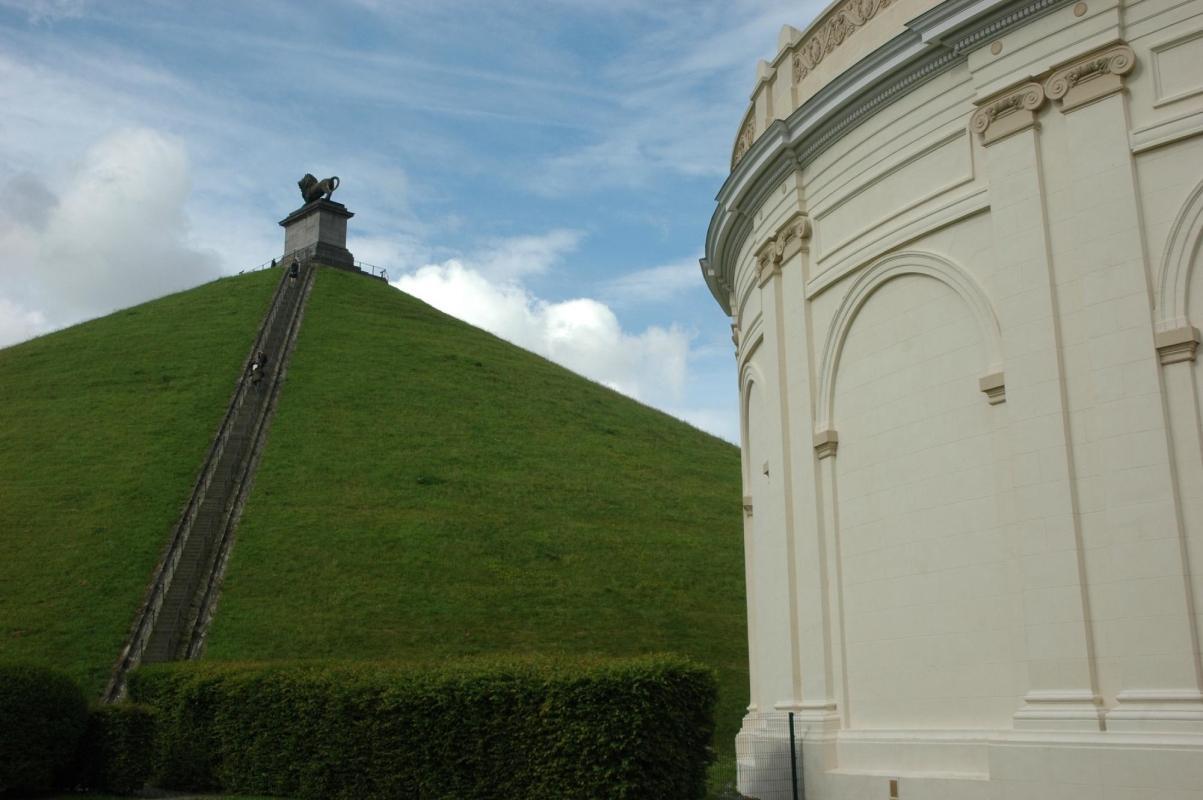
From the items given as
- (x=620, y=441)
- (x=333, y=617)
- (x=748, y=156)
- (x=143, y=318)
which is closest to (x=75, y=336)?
(x=143, y=318)

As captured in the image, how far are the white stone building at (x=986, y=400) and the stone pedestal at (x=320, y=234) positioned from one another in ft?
189

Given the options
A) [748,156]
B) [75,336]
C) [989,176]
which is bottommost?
[989,176]

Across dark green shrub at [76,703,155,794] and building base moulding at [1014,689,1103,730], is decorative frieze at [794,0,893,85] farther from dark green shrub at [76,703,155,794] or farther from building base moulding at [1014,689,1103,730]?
dark green shrub at [76,703,155,794]

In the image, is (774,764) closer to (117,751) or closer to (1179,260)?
(1179,260)

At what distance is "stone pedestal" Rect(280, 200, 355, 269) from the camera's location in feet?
239

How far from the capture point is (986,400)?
46.9ft

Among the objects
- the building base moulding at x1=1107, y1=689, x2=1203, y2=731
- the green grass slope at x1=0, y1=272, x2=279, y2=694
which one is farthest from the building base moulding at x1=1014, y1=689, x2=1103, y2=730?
the green grass slope at x1=0, y1=272, x2=279, y2=694

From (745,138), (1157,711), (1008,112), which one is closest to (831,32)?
(745,138)

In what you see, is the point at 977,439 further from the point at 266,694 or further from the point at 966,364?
the point at 266,694

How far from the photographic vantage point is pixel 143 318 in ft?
209

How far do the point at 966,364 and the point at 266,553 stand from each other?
2551 centimetres

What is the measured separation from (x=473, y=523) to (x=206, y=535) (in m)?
8.40

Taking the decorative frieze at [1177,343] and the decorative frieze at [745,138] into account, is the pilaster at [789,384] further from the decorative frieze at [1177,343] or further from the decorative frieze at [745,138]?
the decorative frieze at [1177,343]

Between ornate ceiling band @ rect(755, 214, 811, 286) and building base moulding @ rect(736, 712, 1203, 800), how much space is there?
7221mm
